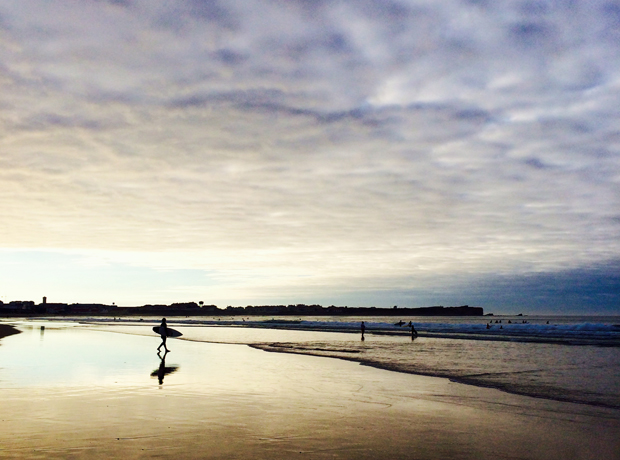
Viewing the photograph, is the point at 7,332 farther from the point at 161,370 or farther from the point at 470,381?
the point at 470,381

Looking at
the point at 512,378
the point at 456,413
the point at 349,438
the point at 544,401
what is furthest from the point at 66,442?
the point at 512,378

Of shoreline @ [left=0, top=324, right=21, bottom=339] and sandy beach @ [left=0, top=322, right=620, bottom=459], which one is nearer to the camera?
sandy beach @ [left=0, top=322, right=620, bottom=459]

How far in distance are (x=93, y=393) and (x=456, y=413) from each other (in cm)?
1058

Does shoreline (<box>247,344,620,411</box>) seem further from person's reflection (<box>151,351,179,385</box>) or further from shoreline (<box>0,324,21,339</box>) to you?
shoreline (<box>0,324,21,339</box>)

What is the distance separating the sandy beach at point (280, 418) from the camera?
9.66m

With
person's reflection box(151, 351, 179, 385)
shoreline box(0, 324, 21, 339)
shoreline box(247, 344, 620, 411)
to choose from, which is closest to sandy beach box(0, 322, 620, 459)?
person's reflection box(151, 351, 179, 385)

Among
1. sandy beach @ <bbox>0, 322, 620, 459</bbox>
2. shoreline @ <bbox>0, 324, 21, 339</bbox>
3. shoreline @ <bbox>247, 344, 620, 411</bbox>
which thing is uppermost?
sandy beach @ <bbox>0, 322, 620, 459</bbox>

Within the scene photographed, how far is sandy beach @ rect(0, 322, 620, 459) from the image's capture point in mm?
9656

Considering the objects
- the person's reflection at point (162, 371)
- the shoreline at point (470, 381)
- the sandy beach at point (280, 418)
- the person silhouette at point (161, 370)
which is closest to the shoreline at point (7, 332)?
the person silhouette at point (161, 370)

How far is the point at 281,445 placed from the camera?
9953 mm

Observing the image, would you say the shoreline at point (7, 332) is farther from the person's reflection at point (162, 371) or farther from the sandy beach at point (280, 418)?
the sandy beach at point (280, 418)

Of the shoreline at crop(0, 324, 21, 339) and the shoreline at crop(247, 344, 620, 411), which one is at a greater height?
the shoreline at crop(247, 344, 620, 411)

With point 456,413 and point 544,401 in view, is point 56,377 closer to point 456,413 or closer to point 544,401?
point 456,413

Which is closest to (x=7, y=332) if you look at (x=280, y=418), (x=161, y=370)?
(x=161, y=370)
